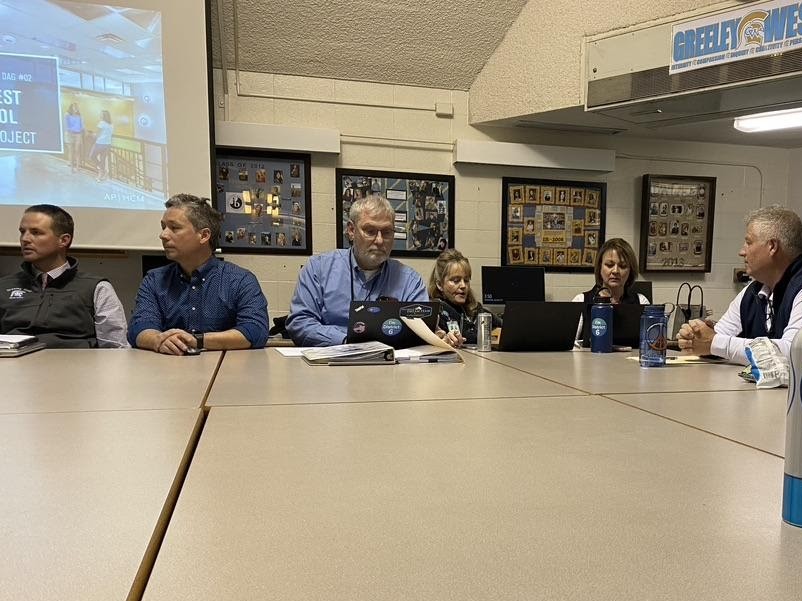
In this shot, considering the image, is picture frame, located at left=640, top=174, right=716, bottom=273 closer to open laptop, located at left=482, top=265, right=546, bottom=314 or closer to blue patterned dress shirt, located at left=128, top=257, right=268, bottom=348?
open laptop, located at left=482, top=265, right=546, bottom=314

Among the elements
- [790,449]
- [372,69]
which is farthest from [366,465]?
[372,69]

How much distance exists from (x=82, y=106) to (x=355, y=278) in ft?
6.18

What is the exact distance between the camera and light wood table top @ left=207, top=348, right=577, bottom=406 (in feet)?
4.03

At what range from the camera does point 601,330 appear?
2.07 m

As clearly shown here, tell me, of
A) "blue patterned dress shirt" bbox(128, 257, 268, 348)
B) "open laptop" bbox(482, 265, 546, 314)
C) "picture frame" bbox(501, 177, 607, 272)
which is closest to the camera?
"blue patterned dress shirt" bbox(128, 257, 268, 348)

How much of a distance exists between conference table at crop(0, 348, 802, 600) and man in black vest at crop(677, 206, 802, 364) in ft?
2.29

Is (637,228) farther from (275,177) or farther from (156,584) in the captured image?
(156,584)

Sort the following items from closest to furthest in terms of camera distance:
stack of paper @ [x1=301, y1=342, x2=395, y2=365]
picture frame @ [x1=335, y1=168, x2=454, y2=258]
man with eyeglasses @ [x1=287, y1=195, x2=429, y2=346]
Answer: stack of paper @ [x1=301, y1=342, x2=395, y2=365] < man with eyeglasses @ [x1=287, y1=195, x2=429, y2=346] < picture frame @ [x1=335, y1=168, x2=454, y2=258]

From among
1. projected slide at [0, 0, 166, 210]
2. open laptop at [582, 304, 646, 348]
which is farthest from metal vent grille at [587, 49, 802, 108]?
projected slide at [0, 0, 166, 210]

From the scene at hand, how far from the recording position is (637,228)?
445cm

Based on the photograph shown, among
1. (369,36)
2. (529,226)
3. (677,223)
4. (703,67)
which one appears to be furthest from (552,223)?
(369,36)

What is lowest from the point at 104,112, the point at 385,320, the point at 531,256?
the point at 385,320

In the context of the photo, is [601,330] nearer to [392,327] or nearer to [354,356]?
[392,327]

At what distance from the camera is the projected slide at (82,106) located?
117 inches
